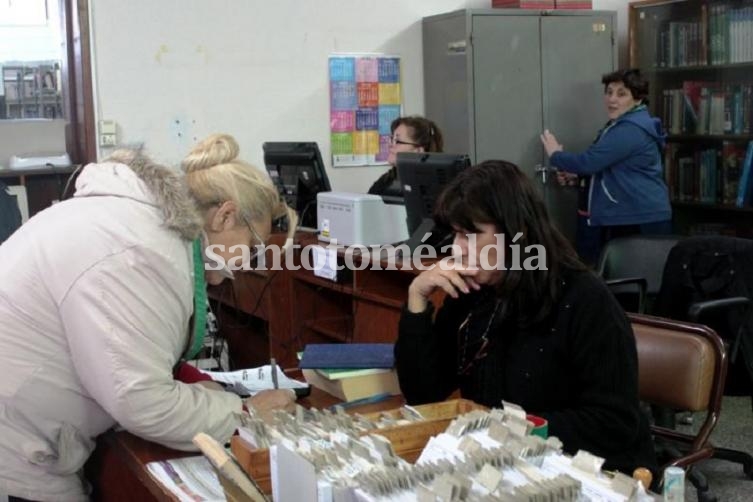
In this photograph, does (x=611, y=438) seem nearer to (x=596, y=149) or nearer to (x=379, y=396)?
(x=379, y=396)

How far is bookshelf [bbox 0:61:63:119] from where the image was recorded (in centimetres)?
485

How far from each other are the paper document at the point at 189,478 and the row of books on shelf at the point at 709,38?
13.8ft

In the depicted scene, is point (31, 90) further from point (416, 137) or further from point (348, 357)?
point (348, 357)

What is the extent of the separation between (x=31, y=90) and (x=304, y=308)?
2214 mm

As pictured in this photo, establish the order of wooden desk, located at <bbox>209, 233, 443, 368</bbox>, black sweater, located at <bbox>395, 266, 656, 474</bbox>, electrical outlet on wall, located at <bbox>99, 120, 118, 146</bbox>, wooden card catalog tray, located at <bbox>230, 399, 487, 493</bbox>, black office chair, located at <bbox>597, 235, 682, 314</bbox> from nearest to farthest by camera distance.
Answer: wooden card catalog tray, located at <bbox>230, 399, 487, 493</bbox>, black sweater, located at <bbox>395, 266, 656, 474</bbox>, wooden desk, located at <bbox>209, 233, 443, 368</bbox>, black office chair, located at <bbox>597, 235, 682, 314</bbox>, electrical outlet on wall, located at <bbox>99, 120, 118, 146</bbox>

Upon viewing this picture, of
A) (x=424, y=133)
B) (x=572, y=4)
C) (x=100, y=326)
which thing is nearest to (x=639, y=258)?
(x=424, y=133)

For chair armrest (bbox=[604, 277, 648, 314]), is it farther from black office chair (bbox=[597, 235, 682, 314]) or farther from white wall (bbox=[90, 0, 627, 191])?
white wall (bbox=[90, 0, 627, 191])

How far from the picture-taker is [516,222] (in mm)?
1795

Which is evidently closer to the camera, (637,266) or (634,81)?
(637,266)

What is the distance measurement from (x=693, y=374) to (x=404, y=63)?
3.29 meters

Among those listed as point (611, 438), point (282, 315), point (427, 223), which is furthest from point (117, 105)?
point (611, 438)

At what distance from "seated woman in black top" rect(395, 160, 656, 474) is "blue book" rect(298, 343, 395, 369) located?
0.18 ft

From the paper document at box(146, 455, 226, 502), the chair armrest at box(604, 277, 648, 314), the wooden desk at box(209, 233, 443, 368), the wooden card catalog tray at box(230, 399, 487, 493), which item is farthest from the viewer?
the chair armrest at box(604, 277, 648, 314)

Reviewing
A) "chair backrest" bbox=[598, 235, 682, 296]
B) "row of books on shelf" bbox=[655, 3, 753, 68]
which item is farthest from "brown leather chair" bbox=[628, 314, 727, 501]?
"row of books on shelf" bbox=[655, 3, 753, 68]
